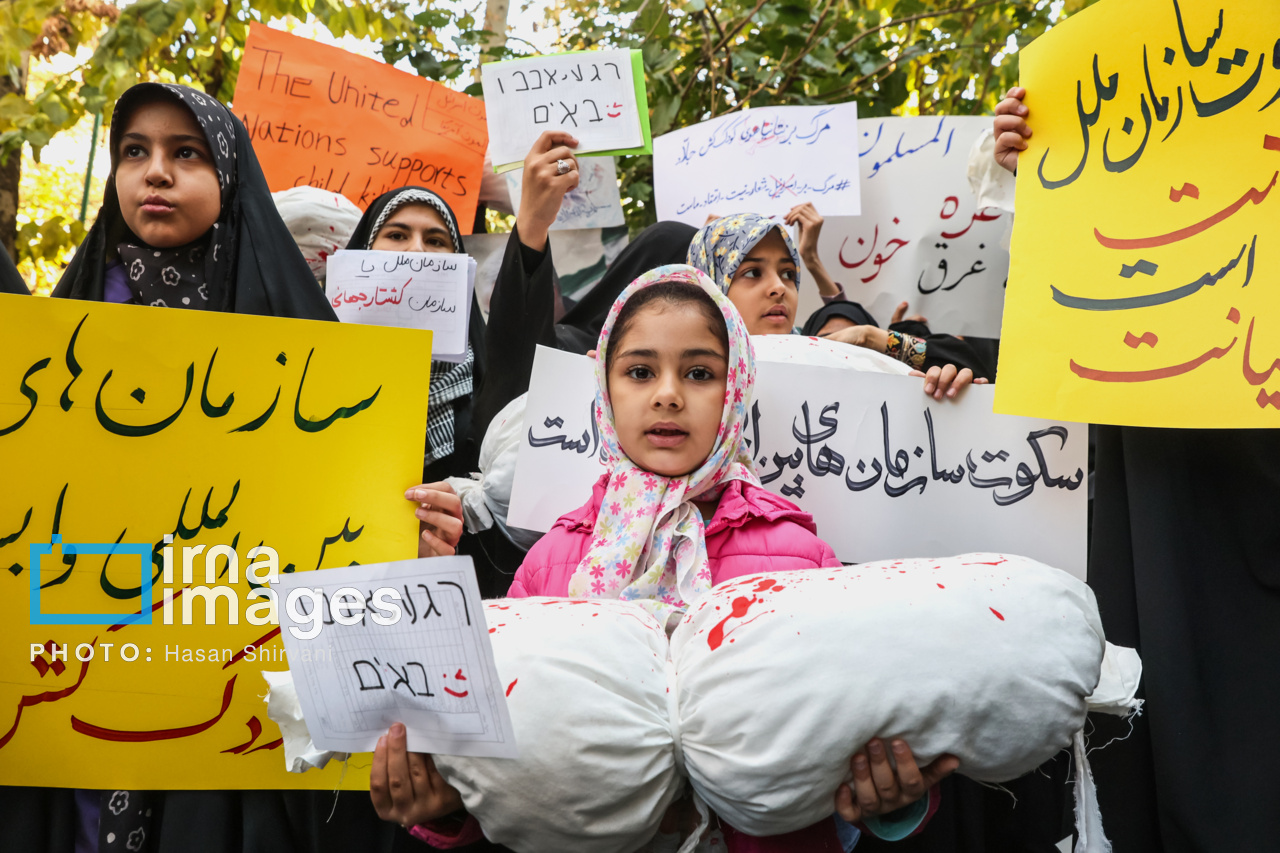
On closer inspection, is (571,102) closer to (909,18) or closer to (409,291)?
(409,291)

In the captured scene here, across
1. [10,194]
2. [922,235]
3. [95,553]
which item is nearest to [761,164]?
[922,235]

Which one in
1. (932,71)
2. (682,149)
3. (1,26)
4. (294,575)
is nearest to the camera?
(294,575)

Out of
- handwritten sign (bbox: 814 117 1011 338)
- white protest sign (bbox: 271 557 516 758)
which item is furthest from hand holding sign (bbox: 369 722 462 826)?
handwritten sign (bbox: 814 117 1011 338)

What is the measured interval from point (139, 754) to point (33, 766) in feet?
0.48

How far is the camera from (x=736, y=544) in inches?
61.2

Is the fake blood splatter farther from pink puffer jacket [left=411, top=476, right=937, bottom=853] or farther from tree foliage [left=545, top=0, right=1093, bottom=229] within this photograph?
tree foliage [left=545, top=0, right=1093, bottom=229]

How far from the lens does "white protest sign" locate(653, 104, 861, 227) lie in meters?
2.84

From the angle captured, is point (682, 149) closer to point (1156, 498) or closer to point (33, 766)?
point (1156, 498)

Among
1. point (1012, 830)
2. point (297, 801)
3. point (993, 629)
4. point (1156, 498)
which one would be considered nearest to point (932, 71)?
point (1156, 498)

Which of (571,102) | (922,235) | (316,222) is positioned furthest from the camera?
(922,235)

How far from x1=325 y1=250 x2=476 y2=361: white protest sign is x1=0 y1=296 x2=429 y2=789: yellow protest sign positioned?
675 millimetres

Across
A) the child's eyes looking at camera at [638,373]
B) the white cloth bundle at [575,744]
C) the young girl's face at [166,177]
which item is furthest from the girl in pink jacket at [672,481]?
the young girl's face at [166,177]

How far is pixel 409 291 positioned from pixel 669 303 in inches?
29.5

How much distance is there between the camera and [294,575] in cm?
105
